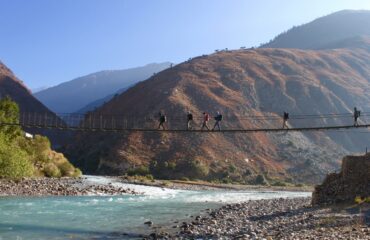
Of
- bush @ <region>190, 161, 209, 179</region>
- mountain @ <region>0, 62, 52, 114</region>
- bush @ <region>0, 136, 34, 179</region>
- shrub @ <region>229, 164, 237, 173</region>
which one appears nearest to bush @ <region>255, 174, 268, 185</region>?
shrub @ <region>229, 164, 237, 173</region>

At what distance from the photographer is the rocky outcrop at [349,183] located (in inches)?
770

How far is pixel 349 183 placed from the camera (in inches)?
787

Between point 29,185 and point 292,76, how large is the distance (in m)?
72.1

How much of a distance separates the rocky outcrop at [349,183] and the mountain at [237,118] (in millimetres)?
30456

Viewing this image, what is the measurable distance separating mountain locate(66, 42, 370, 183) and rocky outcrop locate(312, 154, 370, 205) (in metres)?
30.5

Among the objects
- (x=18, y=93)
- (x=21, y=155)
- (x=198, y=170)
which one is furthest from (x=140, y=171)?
(x=18, y=93)

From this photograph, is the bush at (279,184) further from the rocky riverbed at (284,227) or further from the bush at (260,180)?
the rocky riverbed at (284,227)

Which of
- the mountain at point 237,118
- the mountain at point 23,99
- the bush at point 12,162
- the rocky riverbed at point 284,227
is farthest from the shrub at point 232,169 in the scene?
the mountain at point 23,99

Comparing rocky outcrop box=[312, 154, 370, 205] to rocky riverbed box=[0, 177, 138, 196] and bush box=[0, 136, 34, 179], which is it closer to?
rocky riverbed box=[0, 177, 138, 196]

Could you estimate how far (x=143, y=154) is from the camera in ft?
216

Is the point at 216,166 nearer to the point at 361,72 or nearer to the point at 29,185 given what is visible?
the point at 29,185

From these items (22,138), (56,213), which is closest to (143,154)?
(22,138)

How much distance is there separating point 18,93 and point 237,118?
57.5 meters

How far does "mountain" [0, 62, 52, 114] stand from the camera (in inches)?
4028
